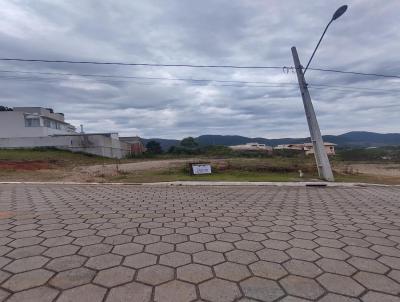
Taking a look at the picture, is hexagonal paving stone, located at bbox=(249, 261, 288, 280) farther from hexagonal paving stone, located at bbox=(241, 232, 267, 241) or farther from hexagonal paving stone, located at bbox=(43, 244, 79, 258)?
hexagonal paving stone, located at bbox=(43, 244, 79, 258)

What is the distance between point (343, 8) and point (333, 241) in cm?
1063

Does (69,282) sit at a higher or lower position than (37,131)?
lower

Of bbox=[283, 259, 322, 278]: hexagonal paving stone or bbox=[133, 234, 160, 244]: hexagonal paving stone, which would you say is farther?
bbox=[133, 234, 160, 244]: hexagonal paving stone

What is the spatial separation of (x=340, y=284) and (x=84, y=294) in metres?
2.13

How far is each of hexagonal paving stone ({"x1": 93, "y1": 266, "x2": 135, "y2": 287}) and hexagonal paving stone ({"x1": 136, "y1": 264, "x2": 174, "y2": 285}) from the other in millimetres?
93

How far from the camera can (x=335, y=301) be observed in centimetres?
217

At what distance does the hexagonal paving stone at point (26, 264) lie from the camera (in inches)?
105

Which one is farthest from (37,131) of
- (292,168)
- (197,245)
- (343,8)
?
(197,245)

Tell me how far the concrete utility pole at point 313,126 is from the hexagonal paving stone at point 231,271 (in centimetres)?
1229

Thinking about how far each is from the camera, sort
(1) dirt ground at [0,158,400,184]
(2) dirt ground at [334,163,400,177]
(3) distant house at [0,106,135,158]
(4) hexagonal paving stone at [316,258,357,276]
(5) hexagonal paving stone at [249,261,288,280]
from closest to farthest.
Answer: (5) hexagonal paving stone at [249,261,288,280] → (4) hexagonal paving stone at [316,258,357,276] → (1) dirt ground at [0,158,400,184] → (2) dirt ground at [334,163,400,177] → (3) distant house at [0,106,135,158]

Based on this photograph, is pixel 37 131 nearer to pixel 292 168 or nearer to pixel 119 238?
pixel 292 168

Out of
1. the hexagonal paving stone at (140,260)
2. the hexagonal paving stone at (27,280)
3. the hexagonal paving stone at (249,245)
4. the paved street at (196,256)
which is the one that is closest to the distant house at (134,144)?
the paved street at (196,256)

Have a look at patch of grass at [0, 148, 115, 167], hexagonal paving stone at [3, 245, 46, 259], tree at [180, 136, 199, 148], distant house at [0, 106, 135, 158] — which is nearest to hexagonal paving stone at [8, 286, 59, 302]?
hexagonal paving stone at [3, 245, 46, 259]

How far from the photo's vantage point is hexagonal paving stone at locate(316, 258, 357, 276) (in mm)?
2718
